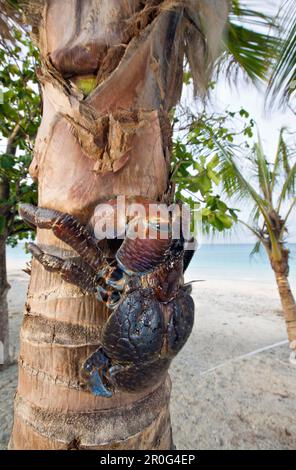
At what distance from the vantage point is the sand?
2488 mm

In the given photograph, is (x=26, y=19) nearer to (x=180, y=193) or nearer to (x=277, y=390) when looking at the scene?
(x=180, y=193)

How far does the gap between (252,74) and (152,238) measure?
1586mm

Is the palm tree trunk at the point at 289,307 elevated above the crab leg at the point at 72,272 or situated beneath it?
situated beneath

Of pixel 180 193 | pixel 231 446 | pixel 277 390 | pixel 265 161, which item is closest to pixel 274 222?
pixel 265 161

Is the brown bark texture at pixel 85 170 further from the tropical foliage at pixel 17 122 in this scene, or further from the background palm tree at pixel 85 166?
the tropical foliage at pixel 17 122

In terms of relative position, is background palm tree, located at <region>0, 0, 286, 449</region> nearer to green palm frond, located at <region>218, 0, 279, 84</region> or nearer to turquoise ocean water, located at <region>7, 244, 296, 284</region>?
green palm frond, located at <region>218, 0, 279, 84</region>

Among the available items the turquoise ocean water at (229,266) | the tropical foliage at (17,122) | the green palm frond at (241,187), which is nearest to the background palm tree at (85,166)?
the tropical foliage at (17,122)

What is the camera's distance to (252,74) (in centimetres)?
166

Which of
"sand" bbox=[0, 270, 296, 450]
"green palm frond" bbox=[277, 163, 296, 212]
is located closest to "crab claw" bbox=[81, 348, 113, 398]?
"sand" bbox=[0, 270, 296, 450]

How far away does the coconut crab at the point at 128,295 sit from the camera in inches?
23.9

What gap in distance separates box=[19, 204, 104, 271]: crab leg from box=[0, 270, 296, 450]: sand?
2449 mm

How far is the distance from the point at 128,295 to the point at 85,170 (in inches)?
12.9

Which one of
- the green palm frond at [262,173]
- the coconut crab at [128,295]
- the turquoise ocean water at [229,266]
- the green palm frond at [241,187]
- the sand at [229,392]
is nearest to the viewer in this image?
the coconut crab at [128,295]

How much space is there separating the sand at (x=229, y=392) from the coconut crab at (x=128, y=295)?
2.26 metres
